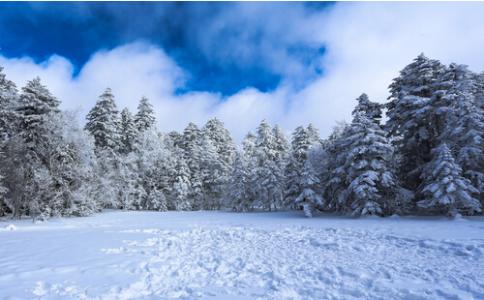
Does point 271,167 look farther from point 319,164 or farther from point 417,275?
point 417,275

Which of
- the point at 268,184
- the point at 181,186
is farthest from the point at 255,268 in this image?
the point at 181,186

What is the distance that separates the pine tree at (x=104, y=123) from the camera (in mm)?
34000

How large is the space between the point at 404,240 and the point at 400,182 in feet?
43.8

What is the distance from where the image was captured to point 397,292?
17.9ft

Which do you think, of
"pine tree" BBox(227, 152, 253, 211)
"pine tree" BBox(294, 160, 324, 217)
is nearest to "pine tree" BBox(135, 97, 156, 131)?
"pine tree" BBox(227, 152, 253, 211)

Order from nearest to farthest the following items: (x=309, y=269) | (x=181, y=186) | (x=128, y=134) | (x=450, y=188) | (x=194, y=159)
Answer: (x=309, y=269)
(x=450, y=188)
(x=128, y=134)
(x=181, y=186)
(x=194, y=159)

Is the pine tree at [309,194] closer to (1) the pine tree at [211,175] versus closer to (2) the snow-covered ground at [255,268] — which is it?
(2) the snow-covered ground at [255,268]

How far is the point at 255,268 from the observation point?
7.59 meters

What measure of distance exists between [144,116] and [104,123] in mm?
8663

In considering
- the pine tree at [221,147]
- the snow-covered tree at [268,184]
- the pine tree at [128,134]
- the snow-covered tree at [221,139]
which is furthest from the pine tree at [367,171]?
the pine tree at [128,134]

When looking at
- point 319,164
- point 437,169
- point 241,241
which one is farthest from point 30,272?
point 319,164

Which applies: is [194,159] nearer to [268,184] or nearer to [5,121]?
[268,184]

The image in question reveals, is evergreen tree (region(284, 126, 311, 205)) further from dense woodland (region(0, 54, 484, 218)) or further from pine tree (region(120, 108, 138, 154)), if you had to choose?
pine tree (region(120, 108, 138, 154))

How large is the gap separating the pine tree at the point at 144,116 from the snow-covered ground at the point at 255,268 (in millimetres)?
30807
